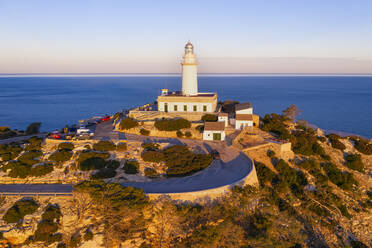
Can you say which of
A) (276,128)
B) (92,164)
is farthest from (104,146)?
(276,128)

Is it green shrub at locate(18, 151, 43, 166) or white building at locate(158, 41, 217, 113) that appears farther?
white building at locate(158, 41, 217, 113)

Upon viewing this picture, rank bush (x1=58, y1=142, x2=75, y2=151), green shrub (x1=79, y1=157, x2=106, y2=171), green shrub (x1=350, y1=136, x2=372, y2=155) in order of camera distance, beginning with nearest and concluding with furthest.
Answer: green shrub (x1=79, y1=157, x2=106, y2=171) < bush (x1=58, y1=142, x2=75, y2=151) < green shrub (x1=350, y1=136, x2=372, y2=155)

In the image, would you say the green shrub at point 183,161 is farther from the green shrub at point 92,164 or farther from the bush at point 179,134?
the bush at point 179,134

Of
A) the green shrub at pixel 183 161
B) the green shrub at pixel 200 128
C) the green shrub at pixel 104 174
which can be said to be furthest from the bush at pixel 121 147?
the green shrub at pixel 200 128

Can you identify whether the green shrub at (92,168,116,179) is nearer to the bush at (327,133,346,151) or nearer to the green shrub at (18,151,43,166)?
the green shrub at (18,151,43,166)

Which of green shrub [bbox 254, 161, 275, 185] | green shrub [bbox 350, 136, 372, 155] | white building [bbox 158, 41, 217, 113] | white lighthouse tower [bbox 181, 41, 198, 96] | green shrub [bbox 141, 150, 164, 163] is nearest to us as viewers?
green shrub [bbox 254, 161, 275, 185]

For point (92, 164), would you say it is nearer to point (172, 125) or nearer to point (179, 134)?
point (179, 134)

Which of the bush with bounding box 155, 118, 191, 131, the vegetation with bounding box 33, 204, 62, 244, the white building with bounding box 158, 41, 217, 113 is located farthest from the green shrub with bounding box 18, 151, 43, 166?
the white building with bounding box 158, 41, 217, 113

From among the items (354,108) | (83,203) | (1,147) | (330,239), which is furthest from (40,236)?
(354,108)

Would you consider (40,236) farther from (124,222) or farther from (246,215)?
(246,215)
